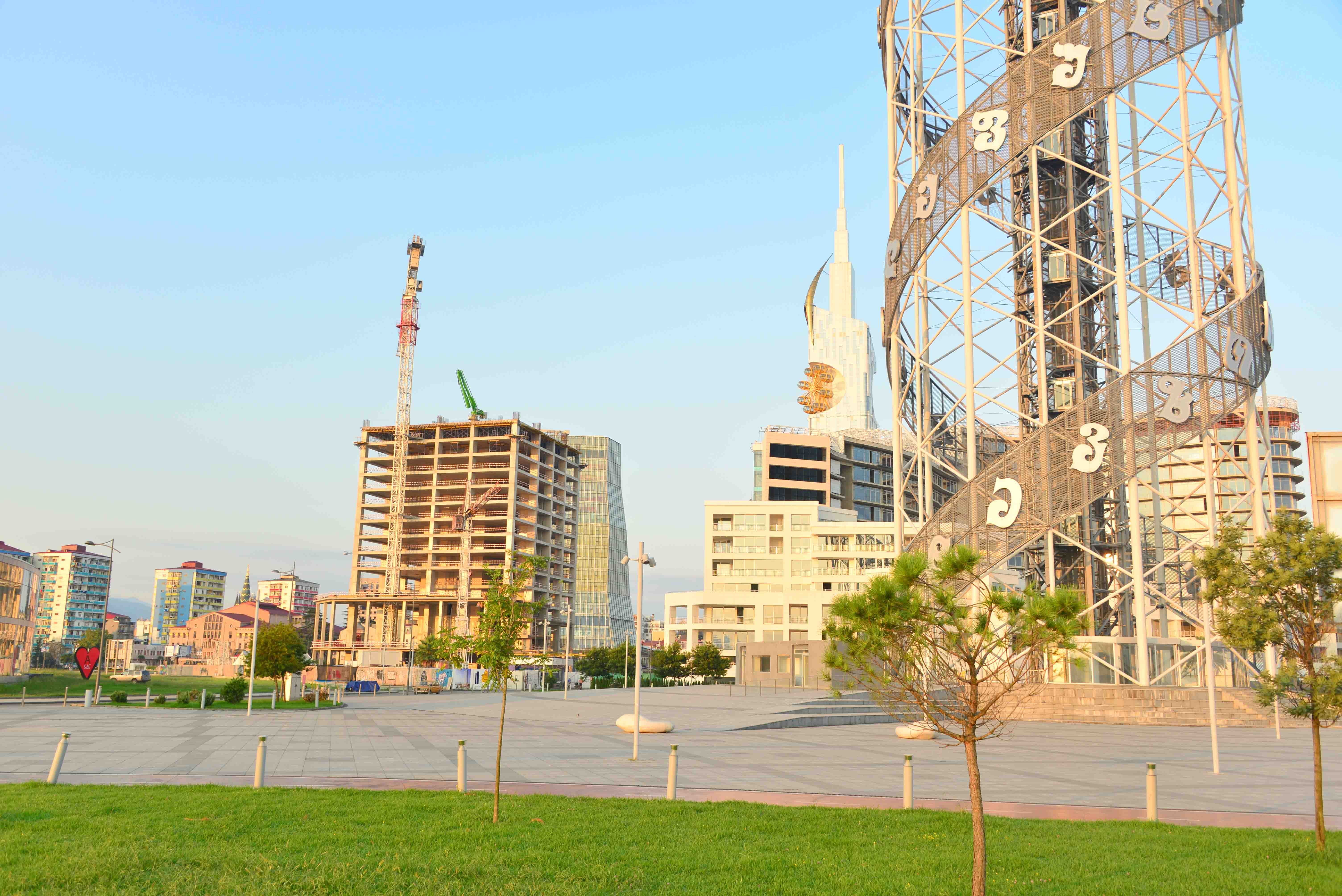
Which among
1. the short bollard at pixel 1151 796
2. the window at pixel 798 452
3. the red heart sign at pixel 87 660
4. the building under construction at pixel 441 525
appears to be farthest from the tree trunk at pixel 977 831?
the building under construction at pixel 441 525

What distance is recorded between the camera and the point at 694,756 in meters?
23.8

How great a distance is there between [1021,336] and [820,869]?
Result: 144ft

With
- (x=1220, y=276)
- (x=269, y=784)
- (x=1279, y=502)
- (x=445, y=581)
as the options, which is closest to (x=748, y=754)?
(x=269, y=784)

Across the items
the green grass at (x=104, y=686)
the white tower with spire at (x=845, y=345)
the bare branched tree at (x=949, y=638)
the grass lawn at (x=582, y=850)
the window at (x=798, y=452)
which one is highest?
the white tower with spire at (x=845, y=345)

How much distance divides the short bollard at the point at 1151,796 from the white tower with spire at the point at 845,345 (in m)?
156

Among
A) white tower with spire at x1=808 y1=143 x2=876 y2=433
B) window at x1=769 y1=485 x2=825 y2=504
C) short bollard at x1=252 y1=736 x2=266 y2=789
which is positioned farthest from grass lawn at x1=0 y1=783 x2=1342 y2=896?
white tower with spire at x1=808 y1=143 x2=876 y2=433

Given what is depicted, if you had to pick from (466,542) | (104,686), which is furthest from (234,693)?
(466,542)

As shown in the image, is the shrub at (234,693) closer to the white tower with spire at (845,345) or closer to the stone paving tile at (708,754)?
the stone paving tile at (708,754)

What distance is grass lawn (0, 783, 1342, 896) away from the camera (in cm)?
1030

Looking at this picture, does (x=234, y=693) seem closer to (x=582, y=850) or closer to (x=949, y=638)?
(x=582, y=850)

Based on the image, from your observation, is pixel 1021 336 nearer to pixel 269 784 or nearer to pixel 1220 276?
pixel 1220 276

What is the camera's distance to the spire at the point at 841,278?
171 meters

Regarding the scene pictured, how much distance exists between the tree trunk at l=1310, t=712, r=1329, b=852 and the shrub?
44305 mm

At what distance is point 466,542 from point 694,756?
434 ft
